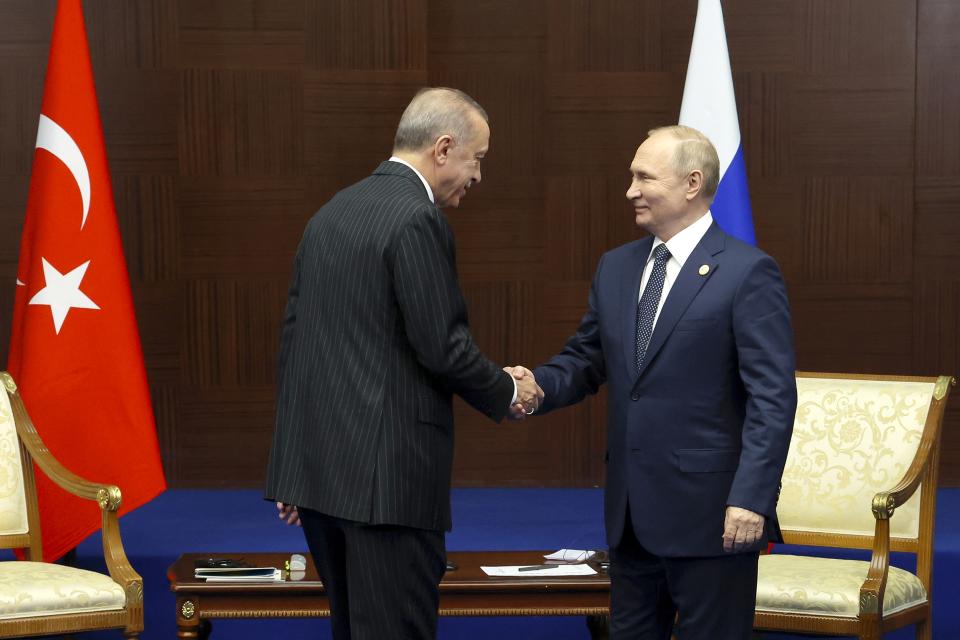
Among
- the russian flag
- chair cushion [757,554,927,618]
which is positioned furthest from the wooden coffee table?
the russian flag

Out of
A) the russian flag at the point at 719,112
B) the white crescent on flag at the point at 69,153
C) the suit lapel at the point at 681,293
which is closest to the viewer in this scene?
the suit lapel at the point at 681,293

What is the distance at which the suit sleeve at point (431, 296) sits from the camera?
243cm

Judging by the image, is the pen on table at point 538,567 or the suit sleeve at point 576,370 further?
the pen on table at point 538,567

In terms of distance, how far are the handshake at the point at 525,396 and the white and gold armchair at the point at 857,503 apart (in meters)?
0.96

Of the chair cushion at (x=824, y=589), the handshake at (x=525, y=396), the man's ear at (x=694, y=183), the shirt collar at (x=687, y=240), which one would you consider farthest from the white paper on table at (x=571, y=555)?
the man's ear at (x=694, y=183)

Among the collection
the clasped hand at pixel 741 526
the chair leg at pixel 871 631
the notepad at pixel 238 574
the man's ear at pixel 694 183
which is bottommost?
the chair leg at pixel 871 631

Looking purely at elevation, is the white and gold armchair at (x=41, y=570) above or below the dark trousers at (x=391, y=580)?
below

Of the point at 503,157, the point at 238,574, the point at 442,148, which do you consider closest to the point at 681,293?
the point at 442,148

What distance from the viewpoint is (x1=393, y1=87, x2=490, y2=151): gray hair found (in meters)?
2.60

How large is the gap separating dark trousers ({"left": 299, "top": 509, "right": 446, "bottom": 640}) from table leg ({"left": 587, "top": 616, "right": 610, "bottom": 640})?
1236 mm

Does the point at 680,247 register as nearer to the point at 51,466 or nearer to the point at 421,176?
the point at 421,176

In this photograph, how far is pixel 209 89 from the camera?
5.35 meters

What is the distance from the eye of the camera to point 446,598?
3.51 m

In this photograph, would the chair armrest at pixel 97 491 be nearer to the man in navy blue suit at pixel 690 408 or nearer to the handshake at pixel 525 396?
the handshake at pixel 525 396
